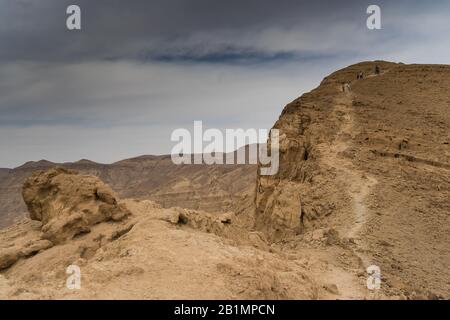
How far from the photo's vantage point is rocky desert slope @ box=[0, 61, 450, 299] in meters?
8.80

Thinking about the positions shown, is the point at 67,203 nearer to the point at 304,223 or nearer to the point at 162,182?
the point at 304,223

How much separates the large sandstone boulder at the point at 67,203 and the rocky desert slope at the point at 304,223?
0.03m

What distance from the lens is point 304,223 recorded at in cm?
1728

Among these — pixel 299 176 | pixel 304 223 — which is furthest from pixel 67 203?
pixel 299 176

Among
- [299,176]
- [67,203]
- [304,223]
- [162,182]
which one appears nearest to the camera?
[67,203]

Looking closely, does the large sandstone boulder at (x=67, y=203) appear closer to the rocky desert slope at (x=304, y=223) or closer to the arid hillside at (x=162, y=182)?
the rocky desert slope at (x=304, y=223)

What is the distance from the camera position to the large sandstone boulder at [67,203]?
11625 mm

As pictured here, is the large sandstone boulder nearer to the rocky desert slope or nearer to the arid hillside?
the rocky desert slope

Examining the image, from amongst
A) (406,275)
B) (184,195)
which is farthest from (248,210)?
(184,195)

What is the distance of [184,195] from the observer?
74.9 meters

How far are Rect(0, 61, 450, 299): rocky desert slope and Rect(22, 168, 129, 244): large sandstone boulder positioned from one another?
33mm

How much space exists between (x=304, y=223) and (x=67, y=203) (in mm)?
8296
